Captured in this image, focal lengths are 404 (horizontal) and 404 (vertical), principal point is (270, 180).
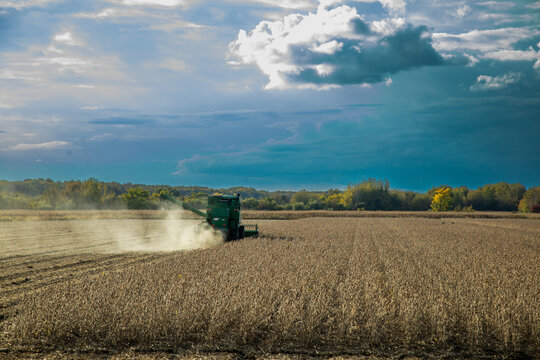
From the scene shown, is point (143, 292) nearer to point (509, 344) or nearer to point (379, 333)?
point (379, 333)

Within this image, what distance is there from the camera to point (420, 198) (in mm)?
124000

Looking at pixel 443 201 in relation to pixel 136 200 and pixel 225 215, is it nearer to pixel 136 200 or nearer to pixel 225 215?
pixel 136 200

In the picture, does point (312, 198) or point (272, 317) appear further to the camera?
point (312, 198)

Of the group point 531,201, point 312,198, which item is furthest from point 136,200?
point 531,201

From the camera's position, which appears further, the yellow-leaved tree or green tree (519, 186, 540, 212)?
the yellow-leaved tree

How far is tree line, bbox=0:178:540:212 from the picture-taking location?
294 feet

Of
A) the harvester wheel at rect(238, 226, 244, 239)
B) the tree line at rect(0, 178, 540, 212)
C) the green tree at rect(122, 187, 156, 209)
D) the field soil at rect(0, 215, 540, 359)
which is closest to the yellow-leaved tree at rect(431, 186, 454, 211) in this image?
the tree line at rect(0, 178, 540, 212)

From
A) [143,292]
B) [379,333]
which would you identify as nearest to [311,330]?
[379,333]

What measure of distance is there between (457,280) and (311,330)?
6463 millimetres

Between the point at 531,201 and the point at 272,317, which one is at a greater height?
the point at 531,201

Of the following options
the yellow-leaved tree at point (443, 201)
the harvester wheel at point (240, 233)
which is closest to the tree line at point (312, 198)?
the yellow-leaved tree at point (443, 201)

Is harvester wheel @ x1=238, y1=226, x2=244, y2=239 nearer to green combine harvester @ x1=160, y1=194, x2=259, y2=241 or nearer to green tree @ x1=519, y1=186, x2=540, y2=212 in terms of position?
green combine harvester @ x1=160, y1=194, x2=259, y2=241

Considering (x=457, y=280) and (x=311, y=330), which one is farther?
(x=457, y=280)

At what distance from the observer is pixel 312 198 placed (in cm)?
12744
